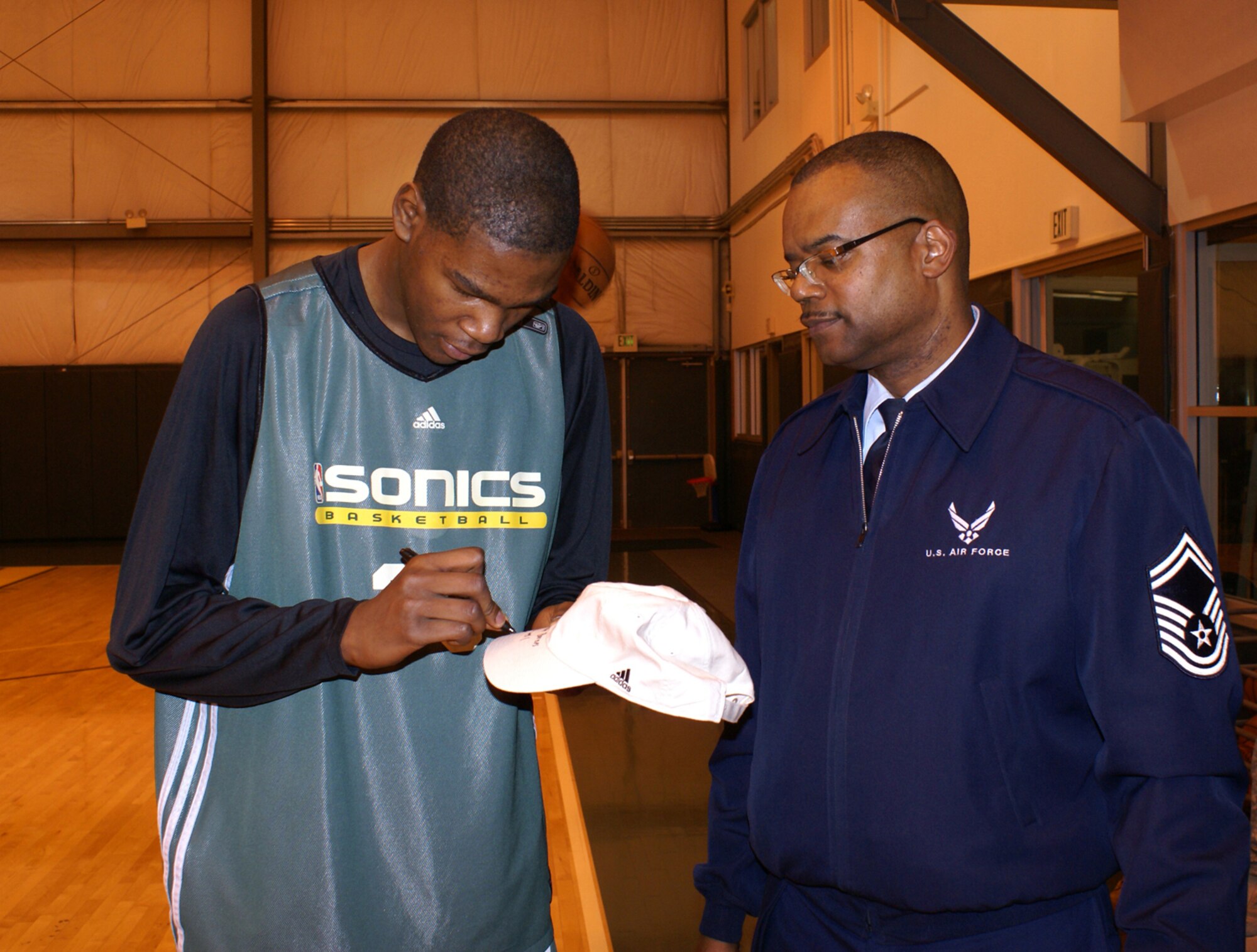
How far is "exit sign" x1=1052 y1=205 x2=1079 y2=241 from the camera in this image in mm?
5047

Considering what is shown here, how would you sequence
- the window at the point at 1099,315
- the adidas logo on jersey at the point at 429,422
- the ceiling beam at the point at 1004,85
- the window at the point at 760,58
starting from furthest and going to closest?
the window at the point at 760,58
the window at the point at 1099,315
the ceiling beam at the point at 1004,85
the adidas logo on jersey at the point at 429,422

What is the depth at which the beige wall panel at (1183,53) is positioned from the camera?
342cm

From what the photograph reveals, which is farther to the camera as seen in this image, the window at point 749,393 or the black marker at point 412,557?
the window at point 749,393

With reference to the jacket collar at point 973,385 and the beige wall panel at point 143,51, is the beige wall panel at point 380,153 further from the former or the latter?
the jacket collar at point 973,385

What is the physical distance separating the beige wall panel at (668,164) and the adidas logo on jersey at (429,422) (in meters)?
11.7

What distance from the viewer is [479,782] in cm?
131

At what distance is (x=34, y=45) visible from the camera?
12.0m

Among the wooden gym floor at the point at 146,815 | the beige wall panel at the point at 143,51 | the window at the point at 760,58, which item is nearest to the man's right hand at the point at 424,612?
the wooden gym floor at the point at 146,815

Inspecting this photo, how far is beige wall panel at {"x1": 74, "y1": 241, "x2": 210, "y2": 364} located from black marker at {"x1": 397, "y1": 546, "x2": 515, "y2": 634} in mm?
12123

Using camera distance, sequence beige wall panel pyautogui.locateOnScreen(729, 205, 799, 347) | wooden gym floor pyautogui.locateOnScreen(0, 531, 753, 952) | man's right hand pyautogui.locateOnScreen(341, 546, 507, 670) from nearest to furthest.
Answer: man's right hand pyautogui.locateOnScreen(341, 546, 507, 670), wooden gym floor pyautogui.locateOnScreen(0, 531, 753, 952), beige wall panel pyautogui.locateOnScreen(729, 205, 799, 347)

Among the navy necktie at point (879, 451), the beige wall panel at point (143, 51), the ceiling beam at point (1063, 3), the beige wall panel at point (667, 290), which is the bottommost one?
the navy necktie at point (879, 451)

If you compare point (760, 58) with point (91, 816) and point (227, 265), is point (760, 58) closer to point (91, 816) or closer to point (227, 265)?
point (227, 265)

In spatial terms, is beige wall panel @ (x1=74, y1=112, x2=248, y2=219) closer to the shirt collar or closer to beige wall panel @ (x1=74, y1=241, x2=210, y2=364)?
beige wall panel @ (x1=74, y1=241, x2=210, y2=364)

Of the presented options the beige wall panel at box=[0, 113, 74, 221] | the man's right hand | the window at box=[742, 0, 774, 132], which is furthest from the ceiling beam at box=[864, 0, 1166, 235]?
the beige wall panel at box=[0, 113, 74, 221]
